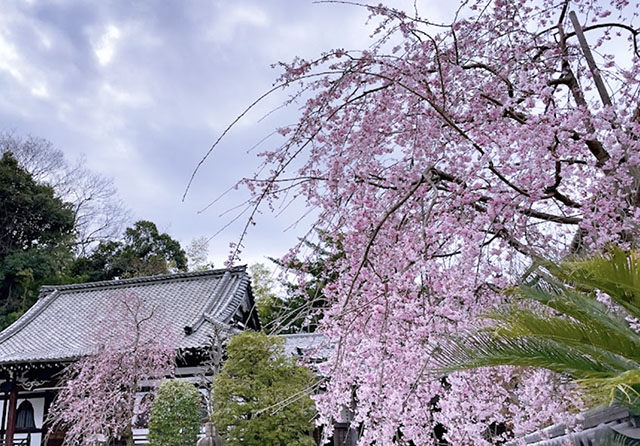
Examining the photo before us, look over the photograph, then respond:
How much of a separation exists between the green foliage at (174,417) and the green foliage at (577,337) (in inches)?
304

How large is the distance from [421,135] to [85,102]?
14.4 m

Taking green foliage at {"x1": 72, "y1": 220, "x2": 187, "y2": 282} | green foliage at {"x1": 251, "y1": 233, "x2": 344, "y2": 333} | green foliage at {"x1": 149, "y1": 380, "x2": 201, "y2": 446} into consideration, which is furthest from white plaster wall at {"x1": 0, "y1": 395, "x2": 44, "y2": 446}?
green foliage at {"x1": 72, "y1": 220, "x2": 187, "y2": 282}

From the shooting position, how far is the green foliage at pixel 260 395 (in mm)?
7836

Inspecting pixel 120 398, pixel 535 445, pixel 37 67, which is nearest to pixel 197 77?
pixel 535 445

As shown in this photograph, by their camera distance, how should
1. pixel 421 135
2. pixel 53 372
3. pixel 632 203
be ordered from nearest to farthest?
pixel 632 203, pixel 421 135, pixel 53 372

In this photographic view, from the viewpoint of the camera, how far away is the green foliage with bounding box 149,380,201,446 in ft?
29.9

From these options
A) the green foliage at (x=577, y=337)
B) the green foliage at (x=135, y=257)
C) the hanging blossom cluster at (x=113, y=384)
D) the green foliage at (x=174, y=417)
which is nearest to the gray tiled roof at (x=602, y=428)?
the green foliage at (x=577, y=337)

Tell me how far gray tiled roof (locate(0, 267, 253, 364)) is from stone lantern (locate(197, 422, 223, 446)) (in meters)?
3.13

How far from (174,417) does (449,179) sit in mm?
7552

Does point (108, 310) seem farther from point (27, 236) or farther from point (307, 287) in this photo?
point (307, 287)

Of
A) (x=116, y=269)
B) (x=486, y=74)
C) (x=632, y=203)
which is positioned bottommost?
(x=632, y=203)

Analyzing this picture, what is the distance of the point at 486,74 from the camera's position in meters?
3.85

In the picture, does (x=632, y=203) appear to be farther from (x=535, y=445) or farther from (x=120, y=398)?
(x=120, y=398)

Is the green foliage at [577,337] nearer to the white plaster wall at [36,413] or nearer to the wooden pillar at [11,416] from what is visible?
the wooden pillar at [11,416]
